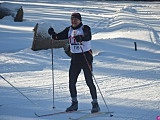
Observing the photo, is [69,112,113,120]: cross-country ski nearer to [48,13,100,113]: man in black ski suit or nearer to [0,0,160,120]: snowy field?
[0,0,160,120]: snowy field

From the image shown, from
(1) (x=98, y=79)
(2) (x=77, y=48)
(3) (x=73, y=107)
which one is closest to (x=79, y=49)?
(2) (x=77, y=48)

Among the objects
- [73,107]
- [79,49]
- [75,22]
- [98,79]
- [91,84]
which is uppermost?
[75,22]

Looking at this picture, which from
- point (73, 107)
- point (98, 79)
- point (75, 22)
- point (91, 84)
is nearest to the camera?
point (75, 22)

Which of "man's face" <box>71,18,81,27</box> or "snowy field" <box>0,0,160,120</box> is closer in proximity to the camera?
"man's face" <box>71,18,81,27</box>

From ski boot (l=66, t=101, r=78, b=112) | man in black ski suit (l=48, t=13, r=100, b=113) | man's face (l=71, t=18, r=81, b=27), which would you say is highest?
man's face (l=71, t=18, r=81, b=27)

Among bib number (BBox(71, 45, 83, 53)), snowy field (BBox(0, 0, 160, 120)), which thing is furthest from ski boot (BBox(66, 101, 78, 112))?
bib number (BBox(71, 45, 83, 53))

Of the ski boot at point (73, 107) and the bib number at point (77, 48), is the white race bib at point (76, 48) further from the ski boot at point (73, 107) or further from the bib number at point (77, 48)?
the ski boot at point (73, 107)

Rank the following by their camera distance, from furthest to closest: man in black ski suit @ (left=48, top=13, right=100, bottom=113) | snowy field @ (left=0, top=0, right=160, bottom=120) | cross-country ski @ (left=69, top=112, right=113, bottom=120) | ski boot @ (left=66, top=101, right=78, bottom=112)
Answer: snowy field @ (left=0, top=0, right=160, bottom=120), ski boot @ (left=66, top=101, right=78, bottom=112), cross-country ski @ (left=69, top=112, right=113, bottom=120), man in black ski suit @ (left=48, top=13, right=100, bottom=113)

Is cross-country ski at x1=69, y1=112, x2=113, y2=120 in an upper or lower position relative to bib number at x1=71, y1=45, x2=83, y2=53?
lower

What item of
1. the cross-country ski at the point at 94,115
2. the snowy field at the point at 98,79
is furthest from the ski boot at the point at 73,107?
the cross-country ski at the point at 94,115

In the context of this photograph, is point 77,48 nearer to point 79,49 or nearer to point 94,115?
point 79,49

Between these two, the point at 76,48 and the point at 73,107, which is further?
the point at 73,107

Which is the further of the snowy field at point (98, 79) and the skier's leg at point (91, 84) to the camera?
the snowy field at point (98, 79)

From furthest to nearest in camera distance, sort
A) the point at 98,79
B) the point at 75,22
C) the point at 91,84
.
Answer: the point at 98,79, the point at 91,84, the point at 75,22
